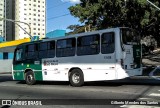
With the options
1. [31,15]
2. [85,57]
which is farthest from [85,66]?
[31,15]

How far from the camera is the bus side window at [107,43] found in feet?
53.4

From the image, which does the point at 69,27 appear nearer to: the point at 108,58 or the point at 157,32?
the point at 157,32

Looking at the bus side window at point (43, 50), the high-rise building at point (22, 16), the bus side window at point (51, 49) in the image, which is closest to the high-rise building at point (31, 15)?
the high-rise building at point (22, 16)

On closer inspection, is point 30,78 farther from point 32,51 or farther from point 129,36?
point 129,36

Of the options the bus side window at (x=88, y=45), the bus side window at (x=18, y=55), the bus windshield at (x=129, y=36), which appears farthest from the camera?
the bus side window at (x=18, y=55)

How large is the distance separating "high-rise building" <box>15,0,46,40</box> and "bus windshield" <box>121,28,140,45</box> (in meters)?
66.9


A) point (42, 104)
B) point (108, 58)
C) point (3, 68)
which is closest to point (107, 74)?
point (108, 58)

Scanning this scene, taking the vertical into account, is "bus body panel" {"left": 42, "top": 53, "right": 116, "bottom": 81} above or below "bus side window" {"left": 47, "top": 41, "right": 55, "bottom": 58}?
below

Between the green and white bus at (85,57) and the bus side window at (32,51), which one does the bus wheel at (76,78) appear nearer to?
the green and white bus at (85,57)

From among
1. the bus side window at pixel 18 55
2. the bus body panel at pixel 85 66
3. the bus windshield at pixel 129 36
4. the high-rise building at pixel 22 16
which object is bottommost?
the bus body panel at pixel 85 66

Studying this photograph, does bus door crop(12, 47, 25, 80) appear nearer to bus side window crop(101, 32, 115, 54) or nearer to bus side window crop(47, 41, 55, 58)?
bus side window crop(47, 41, 55, 58)

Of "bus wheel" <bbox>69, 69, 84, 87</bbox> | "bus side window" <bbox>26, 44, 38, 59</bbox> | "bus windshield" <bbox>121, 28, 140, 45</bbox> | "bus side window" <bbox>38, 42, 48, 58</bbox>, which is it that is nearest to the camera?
"bus windshield" <bbox>121, 28, 140, 45</bbox>

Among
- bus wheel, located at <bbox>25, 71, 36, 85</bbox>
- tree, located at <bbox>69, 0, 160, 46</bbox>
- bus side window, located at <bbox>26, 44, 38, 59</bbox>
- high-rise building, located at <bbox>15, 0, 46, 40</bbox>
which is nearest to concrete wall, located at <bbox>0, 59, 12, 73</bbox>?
tree, located at <bbox>69, 0, 160, 46</bbox>

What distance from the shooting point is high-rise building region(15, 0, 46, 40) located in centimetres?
8388
